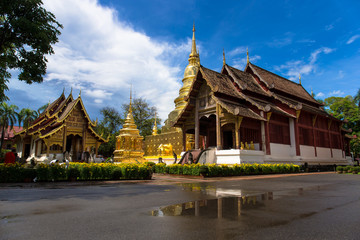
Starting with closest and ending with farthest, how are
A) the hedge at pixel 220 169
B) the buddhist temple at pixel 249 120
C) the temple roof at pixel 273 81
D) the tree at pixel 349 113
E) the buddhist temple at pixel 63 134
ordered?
the hedge at pixel 220 169, the buddhist temple at pixel 249 120, the temple roof at pixel 273 81, the buddhist temple at pixel 63 134, the tree at pixel 349 113

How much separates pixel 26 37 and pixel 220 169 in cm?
1155

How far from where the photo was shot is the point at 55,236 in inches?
112

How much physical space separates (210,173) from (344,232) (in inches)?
426

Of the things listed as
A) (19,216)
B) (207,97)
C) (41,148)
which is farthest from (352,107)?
(19,216)

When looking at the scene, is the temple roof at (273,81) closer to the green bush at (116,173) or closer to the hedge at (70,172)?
the hedge at (70,172)

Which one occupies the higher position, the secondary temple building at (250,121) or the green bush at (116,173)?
the secondary temple building at (250,121)

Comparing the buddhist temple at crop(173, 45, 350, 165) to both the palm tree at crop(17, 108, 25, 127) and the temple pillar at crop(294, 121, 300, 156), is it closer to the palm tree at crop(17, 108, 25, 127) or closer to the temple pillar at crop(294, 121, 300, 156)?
the temple pillar at crop(294, 121, 300, 156)

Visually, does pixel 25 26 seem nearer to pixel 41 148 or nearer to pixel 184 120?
pixel 184 120

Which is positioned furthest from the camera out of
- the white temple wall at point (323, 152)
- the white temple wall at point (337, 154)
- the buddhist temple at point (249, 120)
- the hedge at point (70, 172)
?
the white temple wall at point (337, 154)

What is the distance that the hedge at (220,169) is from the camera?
13797 mm

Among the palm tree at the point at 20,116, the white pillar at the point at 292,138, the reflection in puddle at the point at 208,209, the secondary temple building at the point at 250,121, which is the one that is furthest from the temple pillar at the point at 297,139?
the palm tree at the point at 20,116

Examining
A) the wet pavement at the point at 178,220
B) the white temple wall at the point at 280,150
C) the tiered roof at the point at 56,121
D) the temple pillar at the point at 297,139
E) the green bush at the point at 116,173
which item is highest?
the tiered roof at the point at 56,121

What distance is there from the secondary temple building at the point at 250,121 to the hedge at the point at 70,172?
293 inches

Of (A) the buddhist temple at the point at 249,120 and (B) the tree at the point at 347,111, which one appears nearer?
(A) the buddhist temple at the point at 249,120
